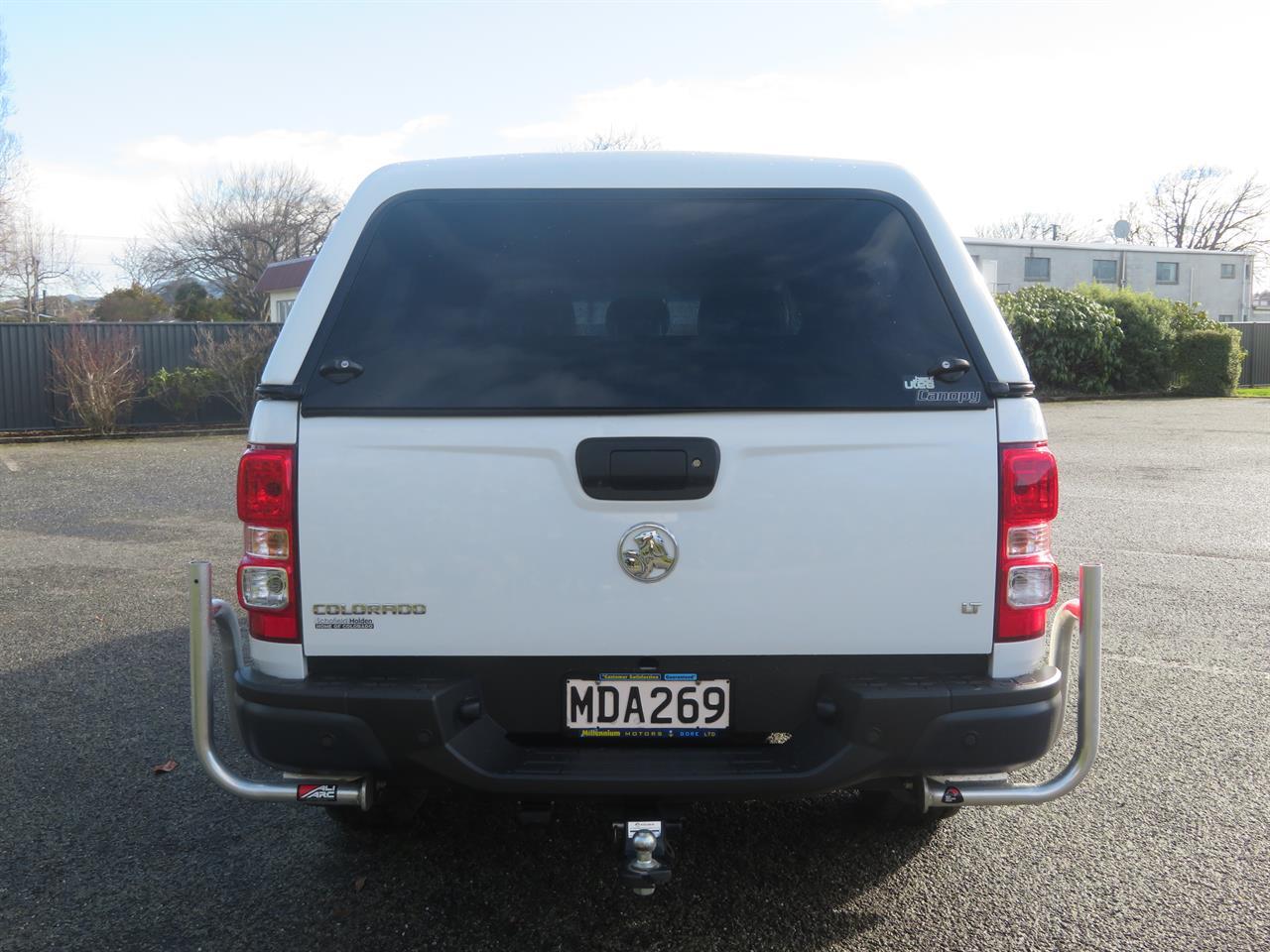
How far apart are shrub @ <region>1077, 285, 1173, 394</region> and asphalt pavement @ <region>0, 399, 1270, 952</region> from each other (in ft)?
77.2

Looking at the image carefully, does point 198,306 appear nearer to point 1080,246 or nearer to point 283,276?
point 283,276

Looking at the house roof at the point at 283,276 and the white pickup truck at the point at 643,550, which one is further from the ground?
the house roof at the point at 283,276

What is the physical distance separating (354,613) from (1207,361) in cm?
2958

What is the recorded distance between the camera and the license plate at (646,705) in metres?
2.62

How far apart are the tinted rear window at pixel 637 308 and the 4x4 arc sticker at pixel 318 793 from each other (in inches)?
37.1

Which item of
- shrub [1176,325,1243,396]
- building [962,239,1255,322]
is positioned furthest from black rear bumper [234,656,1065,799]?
building [962,239,1255,322]

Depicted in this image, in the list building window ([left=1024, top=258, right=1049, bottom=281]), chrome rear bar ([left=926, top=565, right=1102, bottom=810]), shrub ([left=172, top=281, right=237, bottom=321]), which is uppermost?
building window ([left=1024, top=258, right=1049, bottom=281])

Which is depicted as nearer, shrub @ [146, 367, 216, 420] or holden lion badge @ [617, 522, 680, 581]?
holden lion badge @ [617, 522, 680, 581]

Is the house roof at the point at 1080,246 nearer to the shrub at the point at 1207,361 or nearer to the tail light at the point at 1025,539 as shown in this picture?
the shrub at the point at 1207,361

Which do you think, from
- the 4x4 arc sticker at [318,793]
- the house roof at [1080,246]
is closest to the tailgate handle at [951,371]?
the 4x4 arc sticker at [318,793]

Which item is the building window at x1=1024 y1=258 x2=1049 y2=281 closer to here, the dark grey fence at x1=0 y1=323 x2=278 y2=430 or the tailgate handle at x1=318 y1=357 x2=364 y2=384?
the dark grey fence at x1=0 y1=323 x2=278 y2=430

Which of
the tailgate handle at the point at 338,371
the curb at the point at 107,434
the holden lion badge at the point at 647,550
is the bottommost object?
the curb at the point at 107,434

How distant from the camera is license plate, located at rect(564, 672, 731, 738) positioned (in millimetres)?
2625

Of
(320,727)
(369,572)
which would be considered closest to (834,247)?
(369,572)
